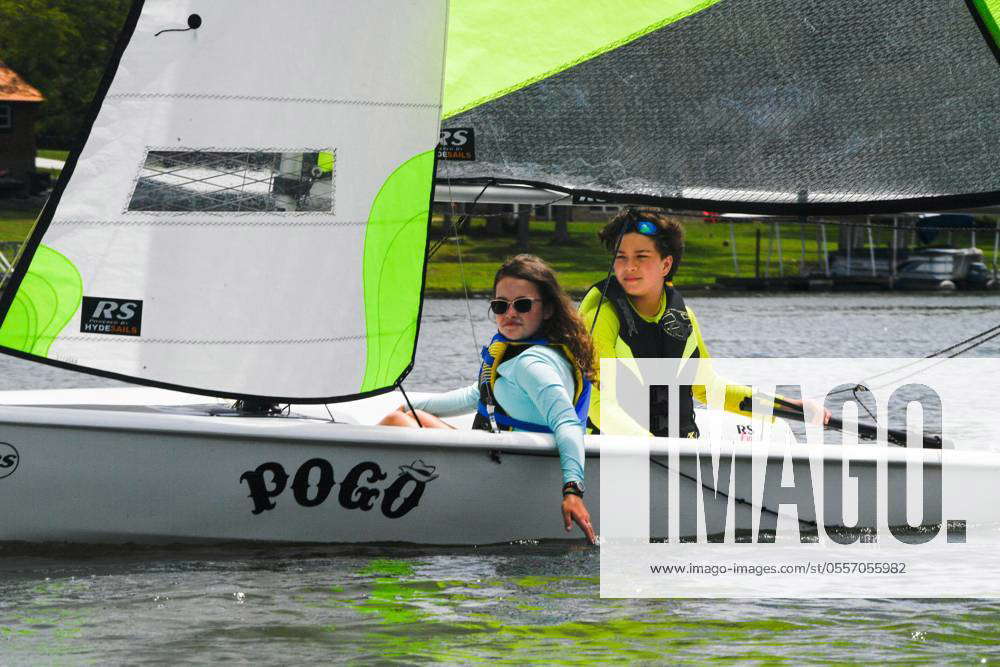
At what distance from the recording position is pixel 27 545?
18.1 feet

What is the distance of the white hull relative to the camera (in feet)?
17.8

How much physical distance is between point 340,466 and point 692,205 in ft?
5.45

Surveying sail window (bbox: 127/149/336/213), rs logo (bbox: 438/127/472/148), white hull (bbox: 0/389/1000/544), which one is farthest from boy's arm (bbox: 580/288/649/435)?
sail window (bbox: 127/149/336/213)

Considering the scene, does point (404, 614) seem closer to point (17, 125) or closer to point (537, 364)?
point (537, 364)

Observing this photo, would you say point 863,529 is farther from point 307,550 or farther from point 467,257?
point 467,257

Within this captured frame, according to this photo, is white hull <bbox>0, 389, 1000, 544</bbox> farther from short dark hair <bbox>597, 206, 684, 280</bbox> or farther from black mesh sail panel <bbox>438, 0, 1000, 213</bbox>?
black mesh sail panel <bbox>438, 0, 1000, 213</bbox>

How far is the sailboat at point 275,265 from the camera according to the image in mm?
5473

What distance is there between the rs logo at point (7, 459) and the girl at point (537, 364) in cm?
134

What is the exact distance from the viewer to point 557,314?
18.7 ft

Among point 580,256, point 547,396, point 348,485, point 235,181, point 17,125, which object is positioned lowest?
point 348,485

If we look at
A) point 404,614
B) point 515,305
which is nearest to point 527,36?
point 515,305

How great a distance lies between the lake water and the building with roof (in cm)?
3448

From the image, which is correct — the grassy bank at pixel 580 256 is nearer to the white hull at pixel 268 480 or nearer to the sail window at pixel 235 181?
the white hull at pixel 268 480

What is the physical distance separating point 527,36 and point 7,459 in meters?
2.52
